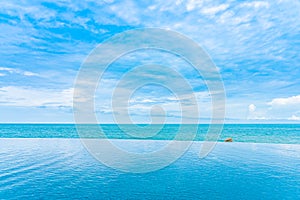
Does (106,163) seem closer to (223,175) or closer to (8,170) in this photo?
(8,170)

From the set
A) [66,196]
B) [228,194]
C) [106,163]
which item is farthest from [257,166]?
[66,196]

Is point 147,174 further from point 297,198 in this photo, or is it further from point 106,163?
point 297,198

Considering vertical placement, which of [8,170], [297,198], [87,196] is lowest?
[297,198]

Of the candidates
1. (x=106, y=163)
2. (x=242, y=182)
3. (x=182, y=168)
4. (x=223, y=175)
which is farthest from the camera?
(x=106, y=163)

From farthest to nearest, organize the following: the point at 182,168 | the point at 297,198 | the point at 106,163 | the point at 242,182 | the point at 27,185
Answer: the point at 106,163, the point at 182,168, the point at 242,182, the point at 27,185, the point at 297,198

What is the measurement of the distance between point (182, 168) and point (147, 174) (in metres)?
6.71

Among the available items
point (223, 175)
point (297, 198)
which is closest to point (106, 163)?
point (223, 175)

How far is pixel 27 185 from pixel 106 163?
50.4 ft

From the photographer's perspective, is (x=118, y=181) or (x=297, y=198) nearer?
(x=297, y=198)

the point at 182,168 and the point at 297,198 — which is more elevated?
the point at 182,168

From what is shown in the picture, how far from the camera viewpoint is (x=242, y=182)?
93.8 feet

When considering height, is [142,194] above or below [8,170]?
below

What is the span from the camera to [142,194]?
2397cm

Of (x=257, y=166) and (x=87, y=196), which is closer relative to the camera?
(x=87, y=196)
